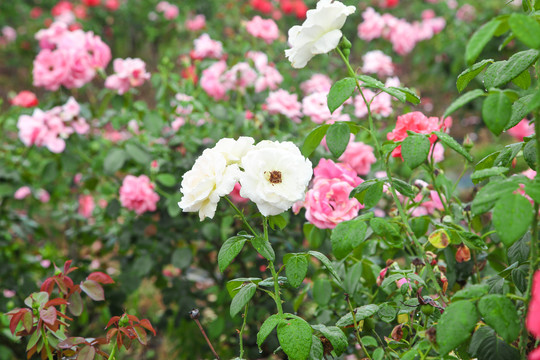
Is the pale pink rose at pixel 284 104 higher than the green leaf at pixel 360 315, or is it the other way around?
the green leaf at pixel 360 315

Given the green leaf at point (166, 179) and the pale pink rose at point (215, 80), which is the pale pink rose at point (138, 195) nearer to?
the green leaf at point (166, 179)

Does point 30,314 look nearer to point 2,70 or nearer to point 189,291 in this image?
point 189,291

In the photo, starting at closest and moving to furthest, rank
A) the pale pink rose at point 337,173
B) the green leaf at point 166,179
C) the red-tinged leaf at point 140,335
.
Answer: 1. the red-tinged leaf at point 140,335
2. the pale pink rose at point 337,173
3. the green leaf at point 166,179

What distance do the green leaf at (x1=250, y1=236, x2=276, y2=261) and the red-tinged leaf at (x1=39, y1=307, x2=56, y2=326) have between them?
368 mm

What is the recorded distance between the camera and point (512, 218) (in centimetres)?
63

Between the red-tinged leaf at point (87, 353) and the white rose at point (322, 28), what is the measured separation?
632mm

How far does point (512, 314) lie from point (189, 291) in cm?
145

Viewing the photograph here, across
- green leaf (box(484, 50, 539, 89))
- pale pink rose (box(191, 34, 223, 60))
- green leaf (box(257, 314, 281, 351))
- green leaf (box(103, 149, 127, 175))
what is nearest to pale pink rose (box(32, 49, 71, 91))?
green leaf (box(103, 149, 127, 175))

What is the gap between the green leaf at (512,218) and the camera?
0.62m

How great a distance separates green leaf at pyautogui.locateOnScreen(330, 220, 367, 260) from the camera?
84 centimetres

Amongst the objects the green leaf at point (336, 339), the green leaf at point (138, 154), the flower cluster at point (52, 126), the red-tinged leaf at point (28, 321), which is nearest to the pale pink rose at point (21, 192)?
the flower cluster at point (52, 126)

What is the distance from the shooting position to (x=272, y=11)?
13.1 feet

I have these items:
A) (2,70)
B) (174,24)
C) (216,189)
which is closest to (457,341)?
(216,189)

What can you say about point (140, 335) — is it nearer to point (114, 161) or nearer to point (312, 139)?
point (312, 139)
